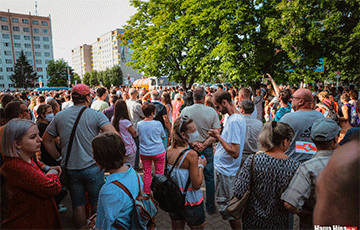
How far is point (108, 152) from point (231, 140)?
173 centimetres

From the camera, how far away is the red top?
1880 millimetres

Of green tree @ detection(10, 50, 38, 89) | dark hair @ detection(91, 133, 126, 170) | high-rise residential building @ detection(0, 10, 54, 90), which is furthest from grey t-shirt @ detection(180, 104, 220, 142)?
high-rise residential building @ detection(0, 10, 54, 90)

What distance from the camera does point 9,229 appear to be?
190 centimetres

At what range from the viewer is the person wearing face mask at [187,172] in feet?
8.11

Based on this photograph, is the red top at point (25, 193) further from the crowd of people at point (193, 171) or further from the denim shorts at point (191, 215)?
the denim shorts at point (191, 215)

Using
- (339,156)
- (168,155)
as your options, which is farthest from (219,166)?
(339,156)

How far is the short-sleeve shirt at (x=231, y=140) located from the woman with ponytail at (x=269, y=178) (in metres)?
0.86

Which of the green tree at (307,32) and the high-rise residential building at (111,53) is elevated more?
the high-rise residential building at (111,53)

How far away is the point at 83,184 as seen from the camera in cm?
303

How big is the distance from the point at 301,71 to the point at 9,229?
38.5 feet

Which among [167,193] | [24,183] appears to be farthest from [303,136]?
[24,183]

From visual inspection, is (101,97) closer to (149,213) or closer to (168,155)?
(168,155)

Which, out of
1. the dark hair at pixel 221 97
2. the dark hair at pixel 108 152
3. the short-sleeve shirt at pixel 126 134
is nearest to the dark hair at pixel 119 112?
the short-sleeve shirt at pixel 126 134

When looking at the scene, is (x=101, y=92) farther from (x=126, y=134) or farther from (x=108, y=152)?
(x=108, y=152)
